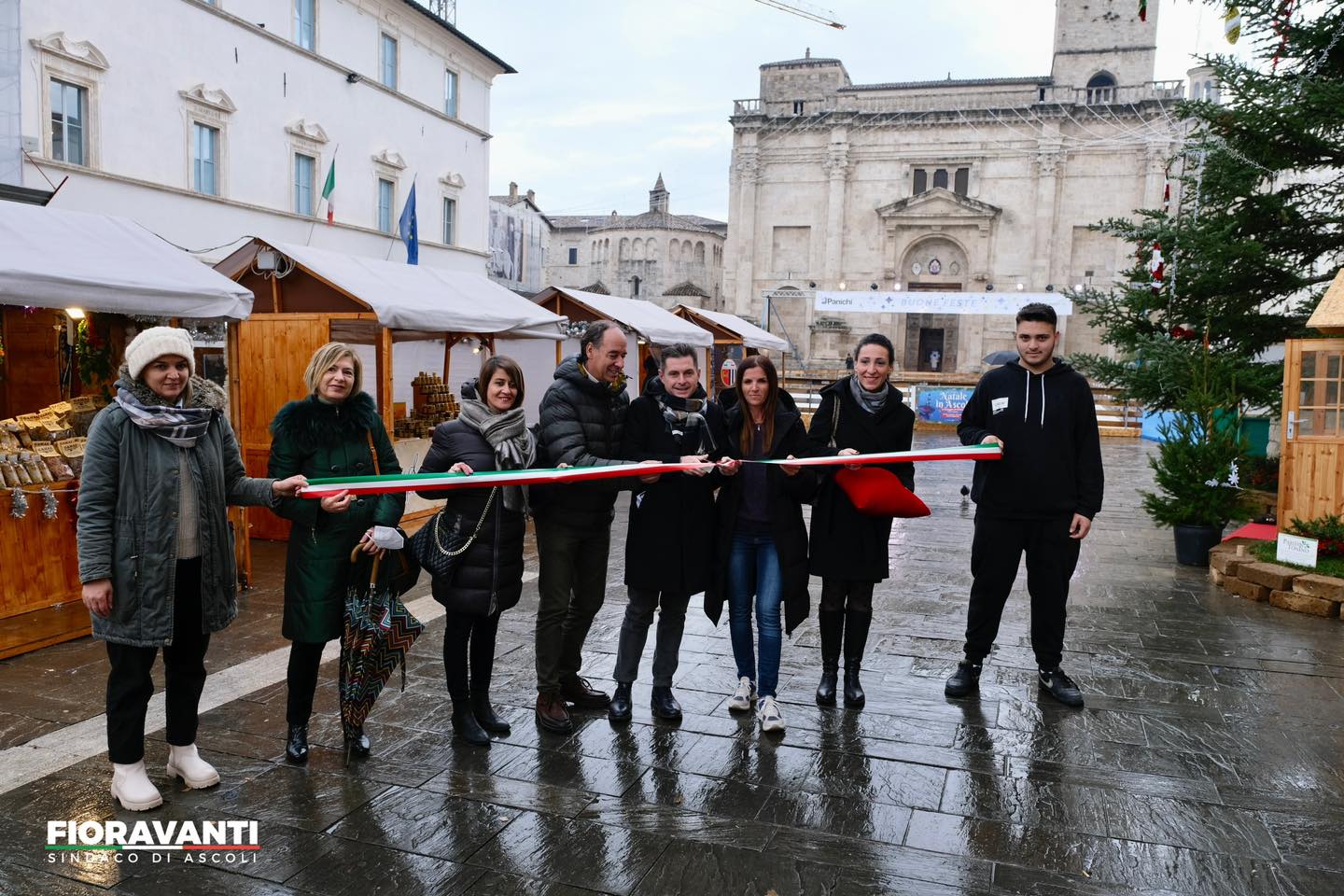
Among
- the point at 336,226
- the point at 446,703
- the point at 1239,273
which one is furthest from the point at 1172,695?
the point at 336,226

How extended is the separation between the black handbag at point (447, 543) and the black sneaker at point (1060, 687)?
3.13m

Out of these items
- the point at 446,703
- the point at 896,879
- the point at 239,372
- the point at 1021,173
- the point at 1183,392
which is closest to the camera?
the point at 896,879

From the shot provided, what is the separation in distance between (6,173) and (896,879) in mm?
16945

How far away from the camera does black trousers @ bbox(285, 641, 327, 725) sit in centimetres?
397

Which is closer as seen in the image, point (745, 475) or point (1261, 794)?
point (1261, 794)

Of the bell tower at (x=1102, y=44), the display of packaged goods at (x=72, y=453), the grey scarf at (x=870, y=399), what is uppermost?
the bell tower at (x=1102, y=44)

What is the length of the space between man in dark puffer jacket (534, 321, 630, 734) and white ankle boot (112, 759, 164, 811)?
161 centimetres

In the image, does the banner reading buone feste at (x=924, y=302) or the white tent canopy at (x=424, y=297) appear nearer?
the white tent canopy at (x=424, y=297)

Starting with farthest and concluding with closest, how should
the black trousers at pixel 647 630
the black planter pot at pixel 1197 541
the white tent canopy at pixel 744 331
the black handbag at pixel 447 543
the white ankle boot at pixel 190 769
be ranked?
the white tent canopy at pixel 744 331 → the black planter pot at pixel 1197 541 → the black trousers at pixel 647 630 → the black handbag at pixel 447 543 → the white ankle boot at pixel 190 769

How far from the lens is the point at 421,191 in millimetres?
25562

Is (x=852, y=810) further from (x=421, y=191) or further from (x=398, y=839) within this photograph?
(x=421, y=191)

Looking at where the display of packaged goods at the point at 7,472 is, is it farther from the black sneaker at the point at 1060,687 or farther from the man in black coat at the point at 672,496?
the black sneaker at the point at 1060,687

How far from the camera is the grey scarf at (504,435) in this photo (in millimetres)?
4168

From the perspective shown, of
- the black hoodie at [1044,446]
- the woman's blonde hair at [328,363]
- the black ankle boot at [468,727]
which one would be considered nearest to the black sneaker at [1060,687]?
the black hoodie at [1044,446]
